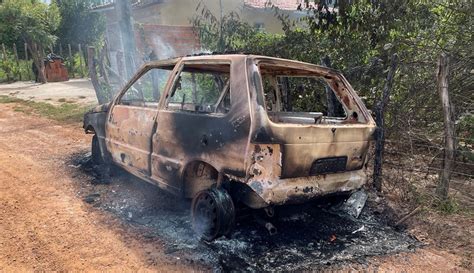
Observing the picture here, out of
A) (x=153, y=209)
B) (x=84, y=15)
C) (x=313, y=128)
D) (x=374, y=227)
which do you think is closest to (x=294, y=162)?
(x=313, y=128)

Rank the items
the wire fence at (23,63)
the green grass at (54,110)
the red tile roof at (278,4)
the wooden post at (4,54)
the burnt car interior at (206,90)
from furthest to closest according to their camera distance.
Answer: the wire fence at (23,63), the wooden post at (4,54), the red tile roof at (278,4), the green grass at (54,110), the burnt car interior at (206,90)

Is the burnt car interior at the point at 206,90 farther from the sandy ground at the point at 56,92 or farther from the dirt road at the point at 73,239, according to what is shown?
the sandy ground at the point at 56,92

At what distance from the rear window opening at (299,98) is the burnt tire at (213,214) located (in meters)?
0.89

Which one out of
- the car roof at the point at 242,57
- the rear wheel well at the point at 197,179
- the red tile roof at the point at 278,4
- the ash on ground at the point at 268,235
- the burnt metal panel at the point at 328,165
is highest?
the red tile roof at the point at 278,4

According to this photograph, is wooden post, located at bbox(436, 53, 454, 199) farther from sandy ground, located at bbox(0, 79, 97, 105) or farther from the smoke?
the smoke

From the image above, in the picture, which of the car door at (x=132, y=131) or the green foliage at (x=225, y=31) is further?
the green foliage at (x=225, y=31)

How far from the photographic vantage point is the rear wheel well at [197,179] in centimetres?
380

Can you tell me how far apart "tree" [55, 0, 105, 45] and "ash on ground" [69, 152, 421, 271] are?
21.1 metres

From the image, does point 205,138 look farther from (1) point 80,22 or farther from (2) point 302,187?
(1) point 80,22

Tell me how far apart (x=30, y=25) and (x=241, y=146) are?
67.2 feet

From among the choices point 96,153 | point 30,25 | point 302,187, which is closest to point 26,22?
point 30,25

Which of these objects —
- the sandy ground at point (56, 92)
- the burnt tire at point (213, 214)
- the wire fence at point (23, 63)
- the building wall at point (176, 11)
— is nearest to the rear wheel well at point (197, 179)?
the burnt tire at point (213, 214)

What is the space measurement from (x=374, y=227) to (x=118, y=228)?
267cm

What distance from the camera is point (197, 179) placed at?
3.91 metres
